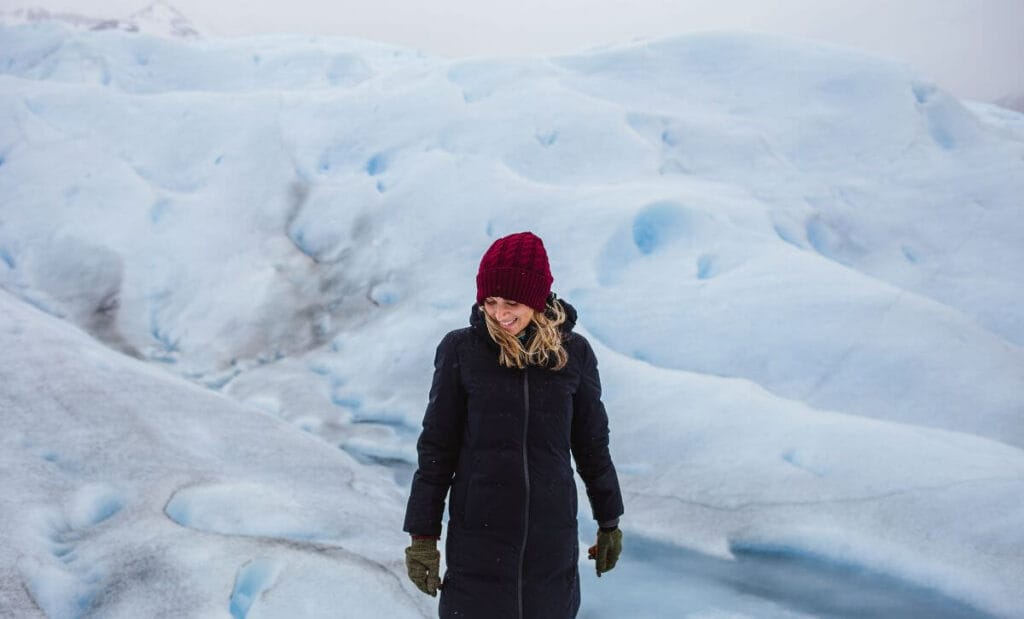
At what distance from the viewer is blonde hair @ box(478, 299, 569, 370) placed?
1571 millimetres

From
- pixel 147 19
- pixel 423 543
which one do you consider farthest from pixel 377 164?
pixel 147 19

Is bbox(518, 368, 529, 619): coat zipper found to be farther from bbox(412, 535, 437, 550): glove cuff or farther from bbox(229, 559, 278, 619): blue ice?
bbox(229, 559, 278, 619): blue ice

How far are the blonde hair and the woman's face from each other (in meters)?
0.01

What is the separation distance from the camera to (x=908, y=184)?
707cm

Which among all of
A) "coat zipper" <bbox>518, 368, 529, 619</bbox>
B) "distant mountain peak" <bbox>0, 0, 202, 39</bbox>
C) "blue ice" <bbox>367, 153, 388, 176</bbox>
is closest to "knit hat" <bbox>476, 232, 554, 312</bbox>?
"coat zipper" <bbox>518, 368, 529, 619</bbox>

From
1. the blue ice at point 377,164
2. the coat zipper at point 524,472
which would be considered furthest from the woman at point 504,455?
the blue ice at point 377,164

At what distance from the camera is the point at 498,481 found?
1560mm

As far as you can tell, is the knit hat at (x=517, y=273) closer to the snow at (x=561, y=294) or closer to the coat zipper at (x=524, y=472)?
the coat zipper at (x=524, y=472)

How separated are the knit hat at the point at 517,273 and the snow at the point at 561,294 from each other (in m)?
1.59

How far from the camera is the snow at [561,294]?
9.72 feet

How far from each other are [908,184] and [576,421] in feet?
22.4

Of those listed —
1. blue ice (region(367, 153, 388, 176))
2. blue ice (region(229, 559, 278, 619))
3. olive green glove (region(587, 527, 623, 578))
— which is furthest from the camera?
blue ice (region(367, 153, 388, 176))

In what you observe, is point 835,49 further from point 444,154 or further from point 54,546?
point 54,546

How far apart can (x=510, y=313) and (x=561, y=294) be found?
3.98 m
